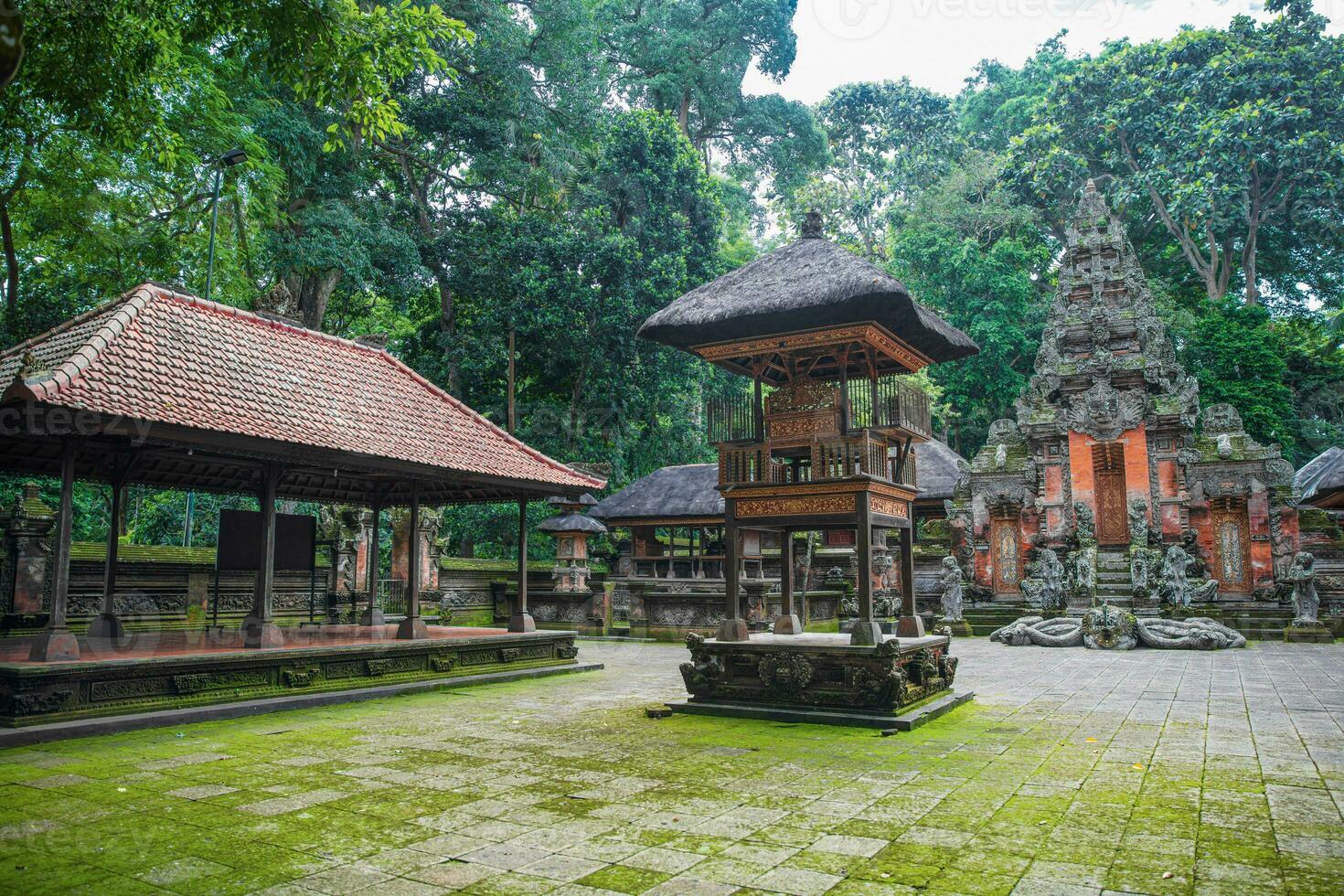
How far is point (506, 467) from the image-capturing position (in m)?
12.4

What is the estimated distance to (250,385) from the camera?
9.86m

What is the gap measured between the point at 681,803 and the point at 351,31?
699 cm

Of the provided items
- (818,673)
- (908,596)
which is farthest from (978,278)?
(818,673)

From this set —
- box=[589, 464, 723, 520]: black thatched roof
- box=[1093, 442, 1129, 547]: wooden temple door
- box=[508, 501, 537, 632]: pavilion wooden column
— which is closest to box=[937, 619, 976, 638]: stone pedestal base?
box=[1093, 442, 1129, 547]: wooden temple door

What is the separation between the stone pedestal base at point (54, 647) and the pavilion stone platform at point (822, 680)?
18.9 feet

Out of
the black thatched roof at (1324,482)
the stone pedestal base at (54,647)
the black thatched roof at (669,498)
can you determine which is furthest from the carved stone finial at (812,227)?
the black thatched roof at (669,498)

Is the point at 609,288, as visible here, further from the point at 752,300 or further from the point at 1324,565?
the point at 1324,565

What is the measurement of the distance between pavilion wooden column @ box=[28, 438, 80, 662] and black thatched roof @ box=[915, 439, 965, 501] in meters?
21.9

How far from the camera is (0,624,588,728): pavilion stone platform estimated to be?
296 inches

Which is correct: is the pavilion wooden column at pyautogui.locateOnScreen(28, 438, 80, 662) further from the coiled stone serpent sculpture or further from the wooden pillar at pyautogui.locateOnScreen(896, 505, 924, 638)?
the coiled stone serpent sculpture

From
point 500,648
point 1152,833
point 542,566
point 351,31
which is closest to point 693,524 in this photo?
point 542,566

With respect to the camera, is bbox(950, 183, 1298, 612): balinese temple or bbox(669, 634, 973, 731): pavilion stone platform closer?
bbox(669, 634, 973, 731): pavilion stone platform

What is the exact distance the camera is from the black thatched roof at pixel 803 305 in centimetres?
903

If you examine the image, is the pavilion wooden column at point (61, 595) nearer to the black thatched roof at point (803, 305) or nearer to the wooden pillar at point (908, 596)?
the black thatched roof at point (803, 305)
